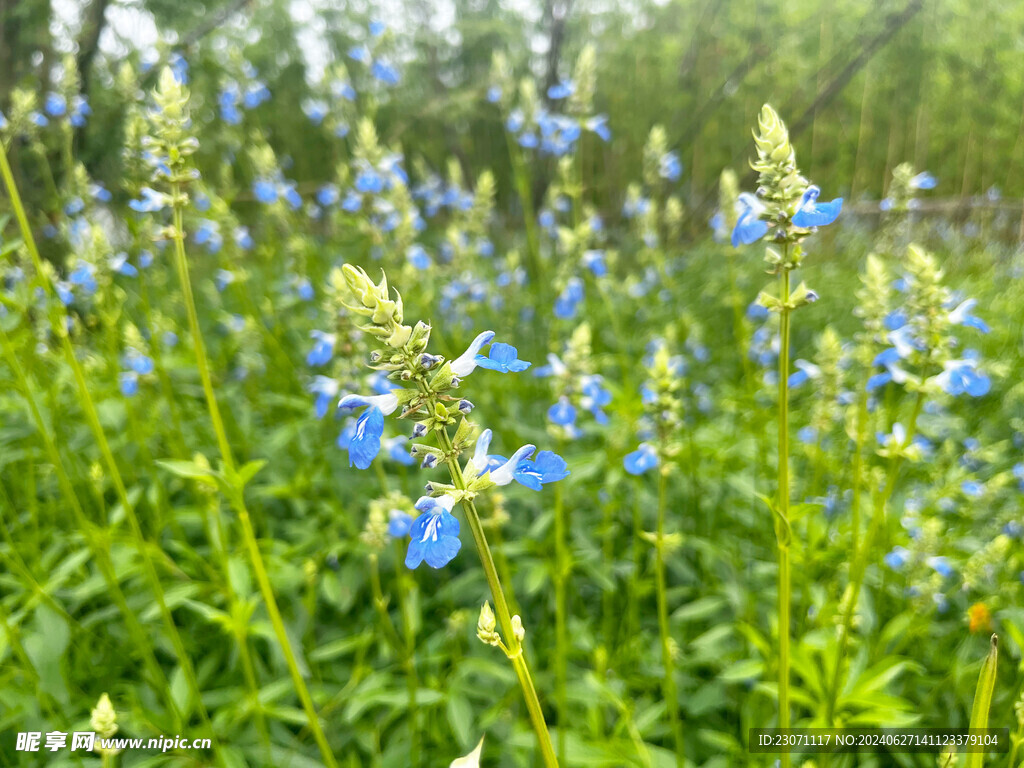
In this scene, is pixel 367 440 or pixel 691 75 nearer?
pixel 367 440

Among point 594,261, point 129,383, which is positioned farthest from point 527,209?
point 129,383

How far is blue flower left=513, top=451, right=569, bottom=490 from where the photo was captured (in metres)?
1.18

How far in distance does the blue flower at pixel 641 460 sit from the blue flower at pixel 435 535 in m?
1.39

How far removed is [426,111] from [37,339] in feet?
17.8

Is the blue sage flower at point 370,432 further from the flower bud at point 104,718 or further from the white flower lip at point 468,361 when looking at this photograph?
the flower bud at point 104,718

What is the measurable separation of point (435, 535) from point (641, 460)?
157 cm

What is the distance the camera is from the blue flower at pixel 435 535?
111cm

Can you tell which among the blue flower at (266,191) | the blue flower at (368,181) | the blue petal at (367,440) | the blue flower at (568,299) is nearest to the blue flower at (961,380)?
the blue petal at (367,440)

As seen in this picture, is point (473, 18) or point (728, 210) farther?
point (473, 18)

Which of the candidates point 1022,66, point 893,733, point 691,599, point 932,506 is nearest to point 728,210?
point 932,506

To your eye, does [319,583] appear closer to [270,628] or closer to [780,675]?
[270,628]

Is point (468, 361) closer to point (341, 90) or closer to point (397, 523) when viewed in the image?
point (397, 523)

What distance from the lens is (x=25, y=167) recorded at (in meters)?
6.90

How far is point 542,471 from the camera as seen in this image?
1.21 m
